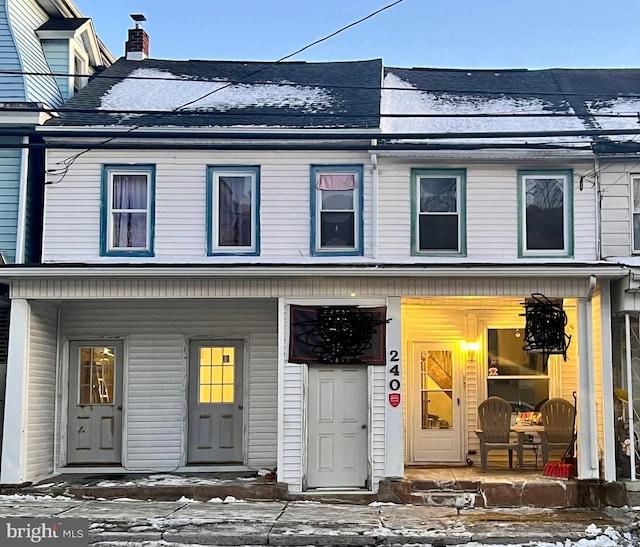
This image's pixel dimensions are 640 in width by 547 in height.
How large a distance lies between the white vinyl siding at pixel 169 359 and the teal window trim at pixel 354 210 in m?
1.56

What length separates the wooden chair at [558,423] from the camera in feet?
47.4

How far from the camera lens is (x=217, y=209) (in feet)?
48.5

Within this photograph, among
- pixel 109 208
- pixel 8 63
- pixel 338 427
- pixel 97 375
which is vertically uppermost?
pixel 8 63

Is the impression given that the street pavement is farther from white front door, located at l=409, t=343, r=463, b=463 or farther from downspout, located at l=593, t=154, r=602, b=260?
downspout, located at l=593, t=154, r=602, b=260

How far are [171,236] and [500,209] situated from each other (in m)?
5.65

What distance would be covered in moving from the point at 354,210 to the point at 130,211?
3.86 metres

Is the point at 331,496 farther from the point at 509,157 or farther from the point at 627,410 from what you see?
the point at 509,157

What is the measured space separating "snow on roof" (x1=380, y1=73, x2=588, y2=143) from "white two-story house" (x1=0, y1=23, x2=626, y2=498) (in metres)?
0.07

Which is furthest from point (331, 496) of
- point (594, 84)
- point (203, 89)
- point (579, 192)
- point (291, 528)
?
point (594, 84)

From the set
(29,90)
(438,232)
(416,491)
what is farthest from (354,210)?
(29,90)

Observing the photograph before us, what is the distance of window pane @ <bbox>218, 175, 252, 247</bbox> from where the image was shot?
581 inches

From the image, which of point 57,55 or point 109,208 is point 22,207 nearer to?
point 109,208

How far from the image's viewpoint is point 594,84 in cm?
1789

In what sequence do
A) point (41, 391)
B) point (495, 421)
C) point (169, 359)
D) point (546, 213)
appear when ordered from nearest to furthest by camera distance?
point (41, 391) → point (495, 421) → point (546, 213) → point (169, 359)
